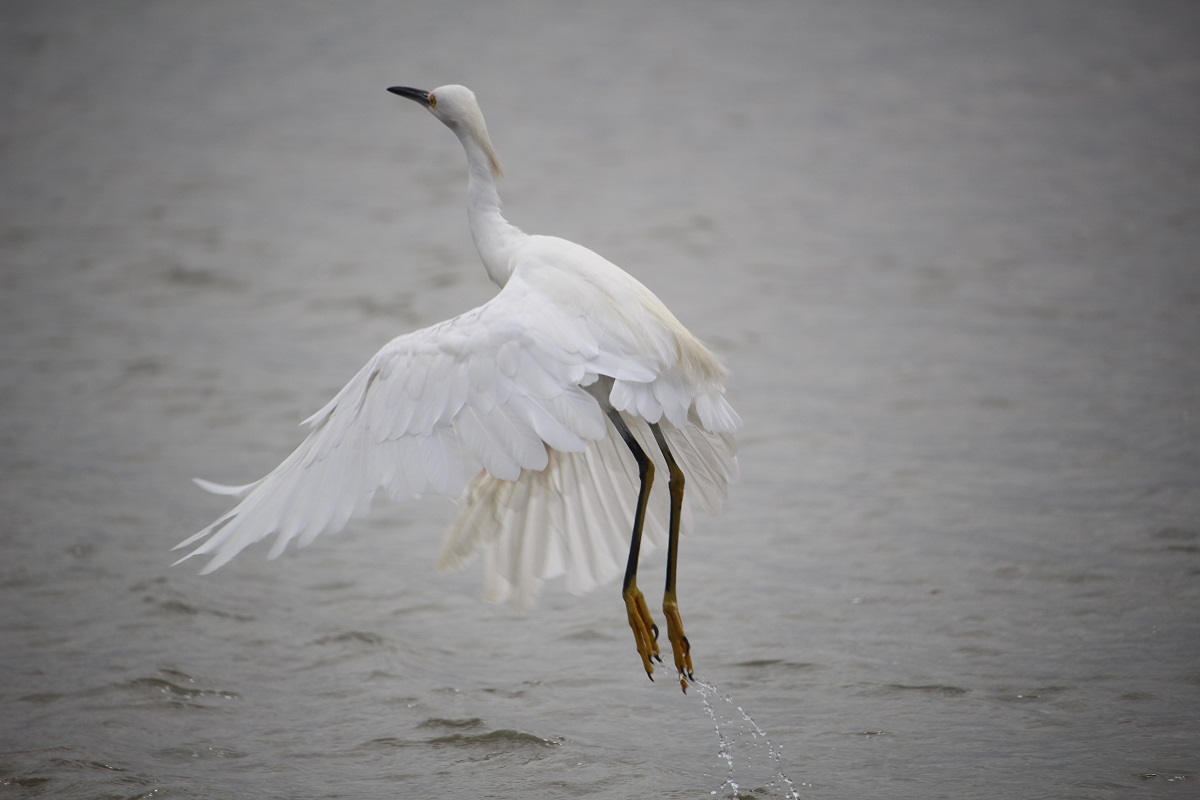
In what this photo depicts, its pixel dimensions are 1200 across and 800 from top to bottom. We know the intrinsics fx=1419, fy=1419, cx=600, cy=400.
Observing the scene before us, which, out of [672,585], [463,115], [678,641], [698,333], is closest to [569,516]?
[672,585]

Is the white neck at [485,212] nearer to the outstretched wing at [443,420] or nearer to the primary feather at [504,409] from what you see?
the primary feather at [504,409]

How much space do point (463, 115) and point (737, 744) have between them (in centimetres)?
255

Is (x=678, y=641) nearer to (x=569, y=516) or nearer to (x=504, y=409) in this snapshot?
(x=569, y=516)

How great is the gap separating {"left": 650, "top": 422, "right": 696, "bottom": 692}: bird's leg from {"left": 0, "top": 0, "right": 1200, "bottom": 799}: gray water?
52 cm

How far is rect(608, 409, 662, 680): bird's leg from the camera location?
4.73 metres

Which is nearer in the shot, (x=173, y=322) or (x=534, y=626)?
(x=534, y=626)

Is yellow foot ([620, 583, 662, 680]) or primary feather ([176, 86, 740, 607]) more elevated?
primary feather ([176, 86, 740, 607])

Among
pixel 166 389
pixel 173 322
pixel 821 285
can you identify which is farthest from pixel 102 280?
pixel 821 285

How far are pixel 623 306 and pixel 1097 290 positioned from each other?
6.11m

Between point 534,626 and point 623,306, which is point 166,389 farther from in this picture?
point 623,306

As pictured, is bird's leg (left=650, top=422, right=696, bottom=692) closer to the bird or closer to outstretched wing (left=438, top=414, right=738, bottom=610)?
the bird

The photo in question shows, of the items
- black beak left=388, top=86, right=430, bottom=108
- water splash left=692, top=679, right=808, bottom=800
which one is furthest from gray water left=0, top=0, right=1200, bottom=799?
black beak left=388, top=86, right=430, bottom=108

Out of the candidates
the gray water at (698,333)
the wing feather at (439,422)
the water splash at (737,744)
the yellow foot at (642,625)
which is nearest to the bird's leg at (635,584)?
the yellow foot at (642,625)

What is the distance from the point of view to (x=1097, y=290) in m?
9.84
